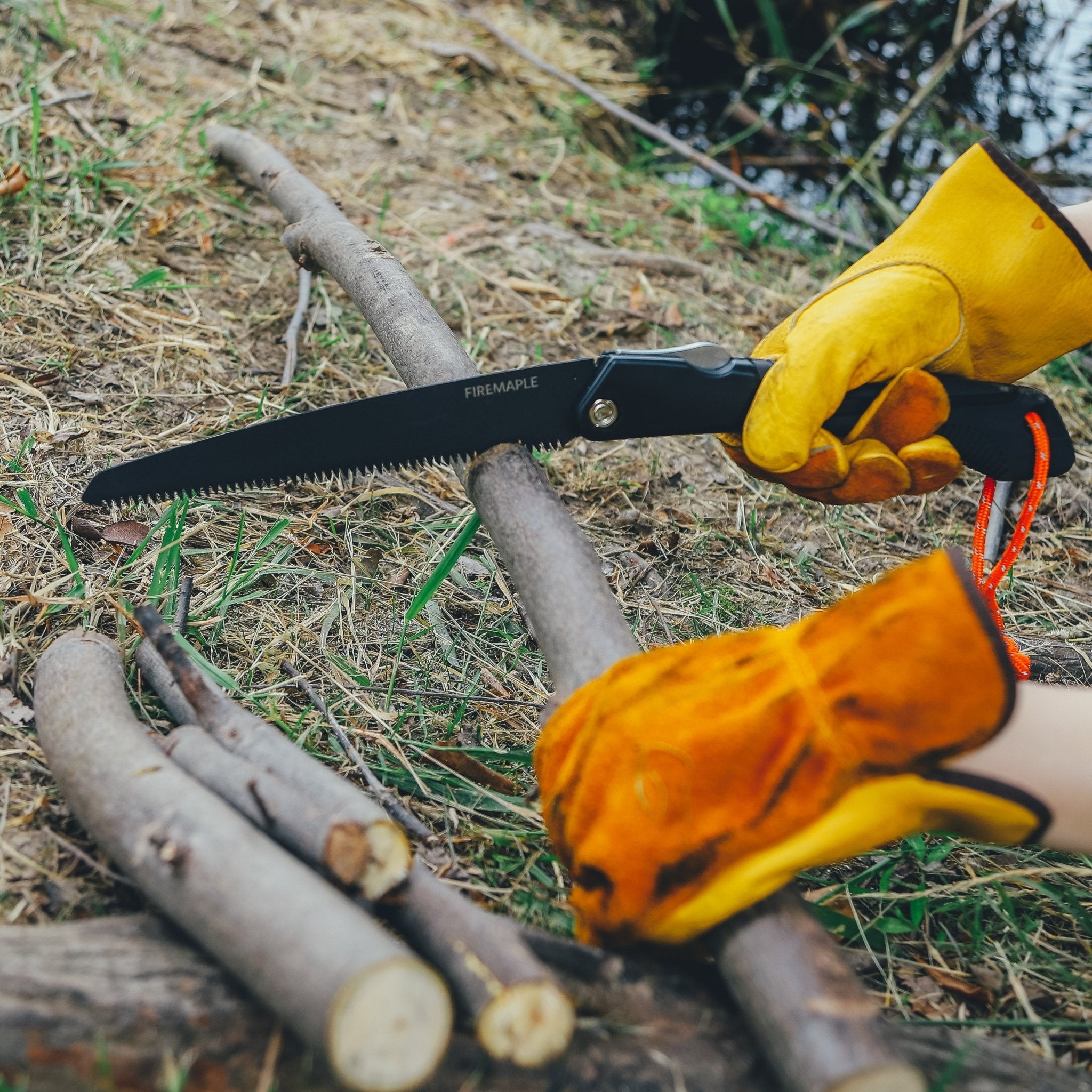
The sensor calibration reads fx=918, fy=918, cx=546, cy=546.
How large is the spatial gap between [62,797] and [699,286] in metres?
2.99

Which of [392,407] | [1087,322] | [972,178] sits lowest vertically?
[1087,322]

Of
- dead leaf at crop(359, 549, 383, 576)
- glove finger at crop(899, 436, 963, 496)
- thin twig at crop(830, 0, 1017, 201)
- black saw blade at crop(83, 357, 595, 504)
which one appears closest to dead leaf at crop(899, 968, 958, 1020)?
glove finger at crop(899, 436, 963, 496)

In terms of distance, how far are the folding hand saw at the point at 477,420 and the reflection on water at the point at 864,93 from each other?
131 inches

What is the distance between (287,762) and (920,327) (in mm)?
1529

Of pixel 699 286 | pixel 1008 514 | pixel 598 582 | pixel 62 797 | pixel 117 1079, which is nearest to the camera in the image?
pixel 117 1079

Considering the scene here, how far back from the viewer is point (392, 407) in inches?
71.4

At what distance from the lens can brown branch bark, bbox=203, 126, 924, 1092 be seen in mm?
1101

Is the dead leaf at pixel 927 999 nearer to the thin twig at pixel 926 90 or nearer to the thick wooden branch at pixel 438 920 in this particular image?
the thick wooden branch at pixel 438 920

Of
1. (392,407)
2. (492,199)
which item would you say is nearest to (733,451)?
(392,407)

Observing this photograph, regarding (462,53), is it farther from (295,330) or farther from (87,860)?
(87,860)

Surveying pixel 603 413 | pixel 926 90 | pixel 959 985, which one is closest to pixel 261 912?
pixel 603 413

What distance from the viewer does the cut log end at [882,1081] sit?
3.47ft

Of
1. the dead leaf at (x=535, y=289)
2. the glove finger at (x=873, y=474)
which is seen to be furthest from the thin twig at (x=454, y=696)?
the dead leaf at (x=535, y=289)

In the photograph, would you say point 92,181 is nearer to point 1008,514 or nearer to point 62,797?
point 62,797
